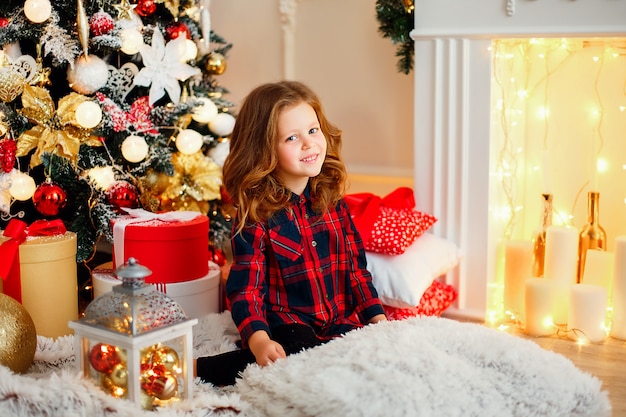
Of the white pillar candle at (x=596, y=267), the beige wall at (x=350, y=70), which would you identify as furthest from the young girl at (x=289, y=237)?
the beige wall at (x=350, y=70)

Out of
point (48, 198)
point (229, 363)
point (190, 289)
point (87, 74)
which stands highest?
point (87, 74)

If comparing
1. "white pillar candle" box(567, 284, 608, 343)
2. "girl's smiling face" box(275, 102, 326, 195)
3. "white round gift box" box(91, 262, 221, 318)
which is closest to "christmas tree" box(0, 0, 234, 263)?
"white round gift box" box(91, 262, 221, 318)

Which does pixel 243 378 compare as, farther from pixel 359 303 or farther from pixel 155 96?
pixel 155 96

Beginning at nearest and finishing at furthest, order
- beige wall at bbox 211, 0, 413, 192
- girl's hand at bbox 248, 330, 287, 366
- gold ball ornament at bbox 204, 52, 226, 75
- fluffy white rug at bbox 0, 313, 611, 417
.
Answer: fluffy white rug at bbox 0, 313, 611, 417 < girl's hand at bbox 248, 330, 287, 366 < gold ball ornament at bbox 204, 52, 226, 75 < beige wall at bbox 211, 0, 413, 192

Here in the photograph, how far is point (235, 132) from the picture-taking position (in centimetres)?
217

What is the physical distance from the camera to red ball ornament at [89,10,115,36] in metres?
2.49

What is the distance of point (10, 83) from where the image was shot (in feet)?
7.89

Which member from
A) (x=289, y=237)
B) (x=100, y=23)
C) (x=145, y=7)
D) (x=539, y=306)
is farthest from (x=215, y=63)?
(x=539, y=306)

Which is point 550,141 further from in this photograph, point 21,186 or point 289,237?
point 21,186

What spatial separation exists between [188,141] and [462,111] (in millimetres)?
883

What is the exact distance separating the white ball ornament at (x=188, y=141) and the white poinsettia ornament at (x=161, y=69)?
0.12m

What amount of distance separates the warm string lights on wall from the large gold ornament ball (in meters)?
1.45

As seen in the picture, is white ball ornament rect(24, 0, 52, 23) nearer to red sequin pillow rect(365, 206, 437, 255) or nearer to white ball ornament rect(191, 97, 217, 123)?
white ball ornament rect(191, 97, 217, 123)

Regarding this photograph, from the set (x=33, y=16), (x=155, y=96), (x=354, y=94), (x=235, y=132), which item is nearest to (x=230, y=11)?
(x=354, y=94)
